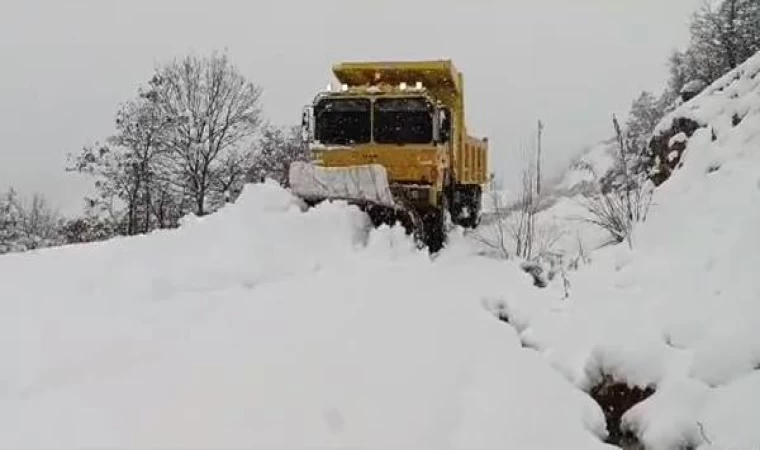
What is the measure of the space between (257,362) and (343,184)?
8009 millimetres

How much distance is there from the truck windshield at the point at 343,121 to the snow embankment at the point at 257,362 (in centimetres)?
657

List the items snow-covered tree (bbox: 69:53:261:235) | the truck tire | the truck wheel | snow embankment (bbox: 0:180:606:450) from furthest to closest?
snow-covered tree (bbox: 69:53:261:235)
the truck tire
the truck wheel
snow embankment (bbox: 0:180:606:450)

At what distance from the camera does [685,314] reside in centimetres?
589

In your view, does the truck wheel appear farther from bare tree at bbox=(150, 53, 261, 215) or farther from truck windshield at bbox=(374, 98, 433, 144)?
bare tree at bbox=(150, 53, 261, 215)

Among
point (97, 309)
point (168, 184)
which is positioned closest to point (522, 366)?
point (97, 309)

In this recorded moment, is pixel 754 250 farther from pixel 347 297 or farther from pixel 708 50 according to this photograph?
pixel 708 50

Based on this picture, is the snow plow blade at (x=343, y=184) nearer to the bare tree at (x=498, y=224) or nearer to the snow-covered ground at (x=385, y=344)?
the bare tree at (x=498, y=224)

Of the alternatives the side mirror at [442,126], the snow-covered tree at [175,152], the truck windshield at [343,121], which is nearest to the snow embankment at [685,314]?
the side mirror at [442,126]

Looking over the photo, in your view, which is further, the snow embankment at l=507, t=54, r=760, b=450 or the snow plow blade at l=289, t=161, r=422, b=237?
the snow plow blade at l=289, t=161, r=422, b=237

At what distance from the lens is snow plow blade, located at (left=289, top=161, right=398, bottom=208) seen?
12508 millimetres

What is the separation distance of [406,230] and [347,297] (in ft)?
19.5

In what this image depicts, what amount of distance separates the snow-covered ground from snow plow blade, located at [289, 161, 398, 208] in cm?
313

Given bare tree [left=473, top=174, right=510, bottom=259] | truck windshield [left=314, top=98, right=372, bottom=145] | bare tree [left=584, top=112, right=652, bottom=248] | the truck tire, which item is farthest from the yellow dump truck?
bare tree [left=584, top=112, right=652, bottom=248]

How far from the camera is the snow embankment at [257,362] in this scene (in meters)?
4.04
